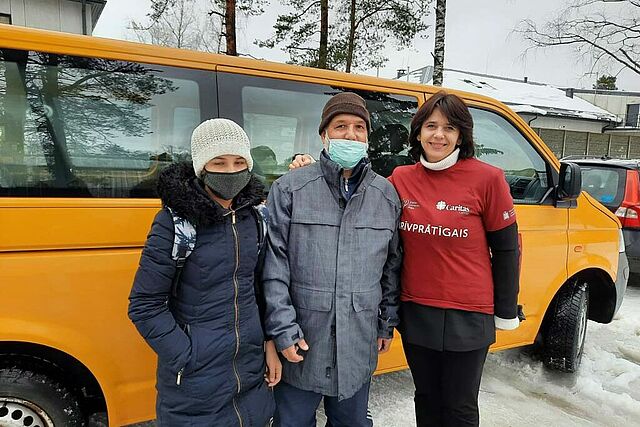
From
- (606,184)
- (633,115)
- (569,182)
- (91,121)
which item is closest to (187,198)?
(91,121)

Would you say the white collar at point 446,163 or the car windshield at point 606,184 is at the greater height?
the white collar at point 446,163

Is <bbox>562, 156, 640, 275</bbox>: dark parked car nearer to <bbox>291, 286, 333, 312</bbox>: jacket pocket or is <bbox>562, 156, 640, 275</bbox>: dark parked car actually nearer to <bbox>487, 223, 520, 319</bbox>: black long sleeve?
<bbox>487, 223, 520, 319</bbox>: black long sleeve

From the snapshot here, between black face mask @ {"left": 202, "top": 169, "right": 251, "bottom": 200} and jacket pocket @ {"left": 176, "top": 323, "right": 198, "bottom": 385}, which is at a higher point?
black face mask @ {"left": 202, "top": 169, "right": 251, "bottom": 200}

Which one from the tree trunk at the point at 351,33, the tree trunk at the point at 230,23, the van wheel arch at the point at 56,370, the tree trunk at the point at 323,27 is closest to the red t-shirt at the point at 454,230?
the van wheel arch at the point at 56,370

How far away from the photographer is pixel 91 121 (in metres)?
2.06

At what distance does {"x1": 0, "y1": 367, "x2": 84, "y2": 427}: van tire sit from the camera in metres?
1.94

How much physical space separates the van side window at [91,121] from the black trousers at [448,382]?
4.74 ft

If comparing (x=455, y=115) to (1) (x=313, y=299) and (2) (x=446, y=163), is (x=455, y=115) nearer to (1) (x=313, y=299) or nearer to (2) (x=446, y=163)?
(2) (x=446, y=163)

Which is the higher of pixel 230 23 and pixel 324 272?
pixel 230 23

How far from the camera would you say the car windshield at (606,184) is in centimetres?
610

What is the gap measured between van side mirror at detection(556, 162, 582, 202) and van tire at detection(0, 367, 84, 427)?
302 centimetres

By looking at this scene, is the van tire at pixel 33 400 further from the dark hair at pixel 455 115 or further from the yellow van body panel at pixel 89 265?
the dark hair at pixel 455 115

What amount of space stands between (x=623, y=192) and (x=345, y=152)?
18.6ft

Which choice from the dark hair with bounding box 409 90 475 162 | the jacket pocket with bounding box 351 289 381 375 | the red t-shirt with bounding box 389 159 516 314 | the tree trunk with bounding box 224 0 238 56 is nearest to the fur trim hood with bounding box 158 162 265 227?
the jacket pocket with bounding box 351 289 381 375
